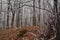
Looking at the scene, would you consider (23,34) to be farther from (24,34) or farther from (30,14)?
(30,14)

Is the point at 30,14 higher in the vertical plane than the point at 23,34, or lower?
higher

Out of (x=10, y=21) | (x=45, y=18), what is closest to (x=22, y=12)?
(x=10, y=21)

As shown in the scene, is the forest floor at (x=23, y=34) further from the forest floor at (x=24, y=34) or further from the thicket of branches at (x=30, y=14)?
the thicket of branches at (x=30, y=14)

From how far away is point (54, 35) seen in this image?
249 centimetres

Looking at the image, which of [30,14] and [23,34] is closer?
[23,34]

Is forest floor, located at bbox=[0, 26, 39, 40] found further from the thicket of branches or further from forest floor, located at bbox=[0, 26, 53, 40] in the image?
the thicket of branches

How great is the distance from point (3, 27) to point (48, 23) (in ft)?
5.44

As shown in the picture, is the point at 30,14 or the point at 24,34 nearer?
the point at 24,34

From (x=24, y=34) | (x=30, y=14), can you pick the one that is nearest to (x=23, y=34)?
(x=24, y=34)

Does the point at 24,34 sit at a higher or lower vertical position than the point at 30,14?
lower

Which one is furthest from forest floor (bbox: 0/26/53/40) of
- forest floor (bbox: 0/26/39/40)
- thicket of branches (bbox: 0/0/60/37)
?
thicket of branches (bbox: 0/0/60/37)

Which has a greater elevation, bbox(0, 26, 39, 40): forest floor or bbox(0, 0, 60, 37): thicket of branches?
bbox(0, 0, 60, 37): thicket of branches

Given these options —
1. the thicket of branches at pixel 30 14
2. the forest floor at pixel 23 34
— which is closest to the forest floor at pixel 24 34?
the forest floor at pixel 23 34

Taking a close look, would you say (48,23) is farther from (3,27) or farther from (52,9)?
(3,27)
